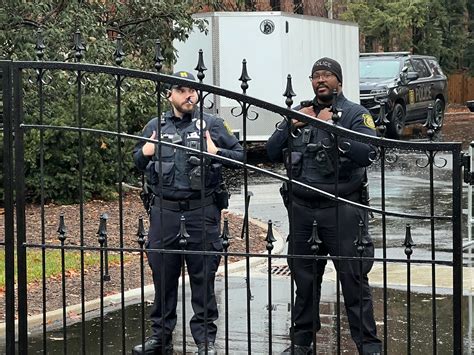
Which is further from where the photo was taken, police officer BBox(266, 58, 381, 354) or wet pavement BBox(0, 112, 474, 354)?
wet pavement BBox(0, 112, 474, 354)

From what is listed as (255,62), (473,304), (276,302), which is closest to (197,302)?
(276,302)

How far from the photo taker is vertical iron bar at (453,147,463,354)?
468 cm

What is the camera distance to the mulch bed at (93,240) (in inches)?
342

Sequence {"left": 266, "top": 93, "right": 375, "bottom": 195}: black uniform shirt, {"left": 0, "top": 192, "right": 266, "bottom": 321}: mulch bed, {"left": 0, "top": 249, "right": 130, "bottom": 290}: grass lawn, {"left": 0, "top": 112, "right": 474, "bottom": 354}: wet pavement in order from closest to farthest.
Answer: {"left": 266, "top": 93, "right": 375, "bottom": 195}: black uniform shirt, {"left": 0, "top": 112, "right": 474, "bottom": 354}: wet pavement, {"left": 0, "top": 192, "right": 266, "bottom": 321}: mulch bed, {"left": 0, "top": 249, "right": 130, "bottom": 290}: grass lawn

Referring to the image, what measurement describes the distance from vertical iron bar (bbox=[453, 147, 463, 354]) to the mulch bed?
245 centimetres

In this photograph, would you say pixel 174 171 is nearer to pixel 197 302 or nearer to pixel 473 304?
pixel 197 302

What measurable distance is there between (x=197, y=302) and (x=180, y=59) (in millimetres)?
14196

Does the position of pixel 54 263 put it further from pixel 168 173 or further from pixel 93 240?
pixel 168 173

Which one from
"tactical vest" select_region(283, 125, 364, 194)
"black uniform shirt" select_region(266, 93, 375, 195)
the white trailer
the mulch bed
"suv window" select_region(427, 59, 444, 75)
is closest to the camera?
"black uniform shirt" select_region(266, 93, 375, 195)

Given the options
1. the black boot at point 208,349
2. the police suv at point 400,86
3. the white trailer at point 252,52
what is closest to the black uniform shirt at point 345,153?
the black boot at point 208,349

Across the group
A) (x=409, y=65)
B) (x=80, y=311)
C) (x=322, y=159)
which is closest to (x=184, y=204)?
(x=322, y=159)

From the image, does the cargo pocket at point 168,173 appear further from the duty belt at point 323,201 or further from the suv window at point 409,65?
the suv window at point 409,65

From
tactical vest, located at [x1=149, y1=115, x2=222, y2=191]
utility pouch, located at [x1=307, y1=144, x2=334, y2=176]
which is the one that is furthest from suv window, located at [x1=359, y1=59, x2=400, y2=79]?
utility pouch, located at [x1=307, y1=144, x2=334, y2=176]

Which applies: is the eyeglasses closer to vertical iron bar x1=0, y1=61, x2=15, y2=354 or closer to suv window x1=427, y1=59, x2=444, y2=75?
vertical iron bar x1=0, y1=61, x2=15, y2=354
